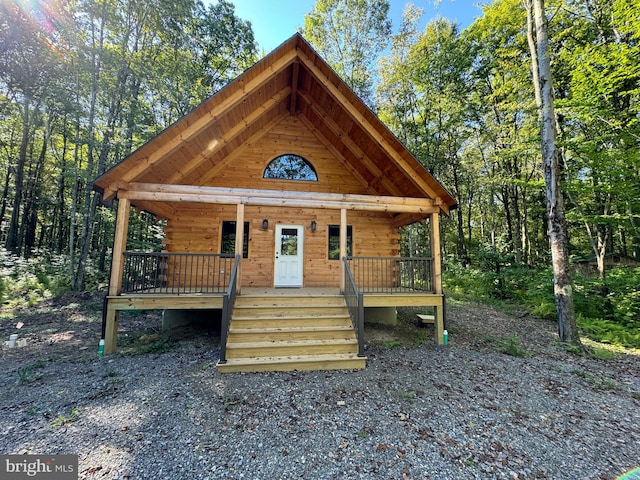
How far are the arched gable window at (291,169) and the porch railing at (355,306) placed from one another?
11.2 feet

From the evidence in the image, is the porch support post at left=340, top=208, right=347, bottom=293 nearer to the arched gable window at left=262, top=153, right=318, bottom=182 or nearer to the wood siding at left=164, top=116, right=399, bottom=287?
the wood siding at left=164, top=116, right=399, bottom=287

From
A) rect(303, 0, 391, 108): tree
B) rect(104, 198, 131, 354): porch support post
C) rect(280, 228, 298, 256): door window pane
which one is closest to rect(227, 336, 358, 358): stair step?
rect(104, 198, 131, 354): porch support post

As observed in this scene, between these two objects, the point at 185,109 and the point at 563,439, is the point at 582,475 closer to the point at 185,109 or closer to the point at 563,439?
the point at 563,439

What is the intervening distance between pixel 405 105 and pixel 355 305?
13.9 m

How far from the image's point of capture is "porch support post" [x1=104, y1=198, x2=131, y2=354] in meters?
5.18

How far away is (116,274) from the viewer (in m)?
5.30

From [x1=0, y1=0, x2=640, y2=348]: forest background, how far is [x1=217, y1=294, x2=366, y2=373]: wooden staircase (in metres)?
5.55

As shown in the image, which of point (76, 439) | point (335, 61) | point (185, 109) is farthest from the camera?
point (335, 61)

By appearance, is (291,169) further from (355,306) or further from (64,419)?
(64,419)

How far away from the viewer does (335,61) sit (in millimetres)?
14312

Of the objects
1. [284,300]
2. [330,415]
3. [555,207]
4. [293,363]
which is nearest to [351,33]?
[555,207]

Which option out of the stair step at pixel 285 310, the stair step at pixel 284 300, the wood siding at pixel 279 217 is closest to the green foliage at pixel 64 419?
the stair step at pixel 285 310

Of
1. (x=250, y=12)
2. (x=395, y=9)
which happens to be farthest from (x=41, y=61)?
(x=395, y=9)

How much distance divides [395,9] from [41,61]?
616 inches
